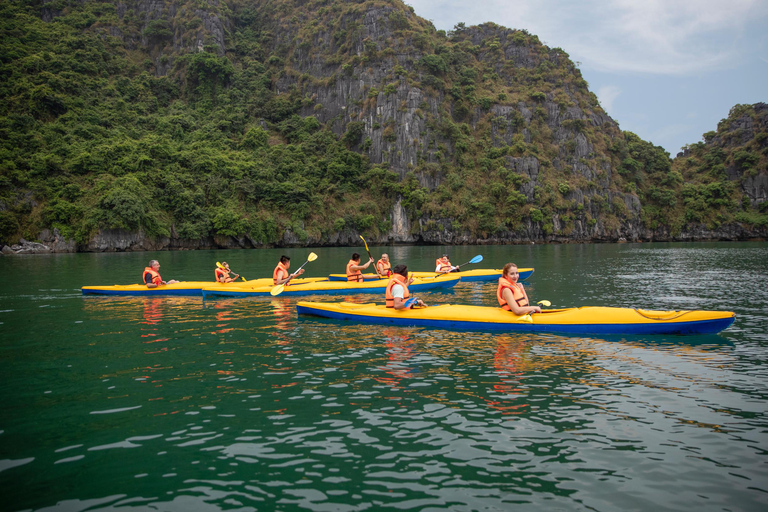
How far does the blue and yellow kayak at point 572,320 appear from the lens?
8859 millimetres

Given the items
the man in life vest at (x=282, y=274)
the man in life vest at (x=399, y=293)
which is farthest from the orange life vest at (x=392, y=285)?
the man in life vest at (x=282, y=274)

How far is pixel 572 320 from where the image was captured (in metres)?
9.33

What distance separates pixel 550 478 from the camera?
3.97 m

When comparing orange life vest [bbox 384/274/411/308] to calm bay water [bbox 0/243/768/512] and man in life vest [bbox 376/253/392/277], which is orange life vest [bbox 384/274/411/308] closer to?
calm bay water [bbox 0/243/768/512]

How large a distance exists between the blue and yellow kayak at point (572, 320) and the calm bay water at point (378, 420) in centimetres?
26

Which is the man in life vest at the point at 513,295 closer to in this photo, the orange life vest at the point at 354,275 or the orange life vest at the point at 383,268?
the orange life vest at the point at 354,275

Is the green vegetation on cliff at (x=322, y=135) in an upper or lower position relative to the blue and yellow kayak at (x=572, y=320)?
upper

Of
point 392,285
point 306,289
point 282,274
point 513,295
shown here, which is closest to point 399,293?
point 392,285

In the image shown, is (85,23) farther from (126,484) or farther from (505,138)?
(126,484)

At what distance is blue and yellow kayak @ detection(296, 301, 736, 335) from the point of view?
8859 mm

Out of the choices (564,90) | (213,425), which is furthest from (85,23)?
(213,425)

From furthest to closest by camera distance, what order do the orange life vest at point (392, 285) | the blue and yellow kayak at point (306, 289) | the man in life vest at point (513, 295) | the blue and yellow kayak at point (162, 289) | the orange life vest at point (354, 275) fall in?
the orange life vest at point (354, 275) → the blue and yellow kayak at point (162, 289) → the blue and yellow kayak at point (306, 289) → the orange life vest at point (392, 285) → the man in life vest at point (513, 295)

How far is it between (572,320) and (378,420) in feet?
18.8

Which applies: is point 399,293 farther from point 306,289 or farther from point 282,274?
point 282,274
